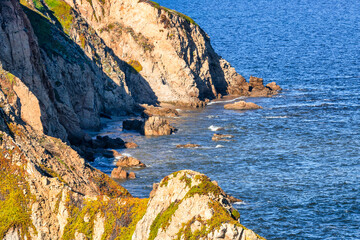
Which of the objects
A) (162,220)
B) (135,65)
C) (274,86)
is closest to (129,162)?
(162,220)

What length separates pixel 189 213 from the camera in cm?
2003

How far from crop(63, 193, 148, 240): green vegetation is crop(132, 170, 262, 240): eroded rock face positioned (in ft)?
4.12

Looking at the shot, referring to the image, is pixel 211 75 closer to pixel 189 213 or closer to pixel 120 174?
pixel 120 174

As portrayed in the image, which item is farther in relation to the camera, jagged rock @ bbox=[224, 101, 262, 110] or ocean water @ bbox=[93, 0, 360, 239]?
jagged rock @ bbox=[224, 101, 262, 110]

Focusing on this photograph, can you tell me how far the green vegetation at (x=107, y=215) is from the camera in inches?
899

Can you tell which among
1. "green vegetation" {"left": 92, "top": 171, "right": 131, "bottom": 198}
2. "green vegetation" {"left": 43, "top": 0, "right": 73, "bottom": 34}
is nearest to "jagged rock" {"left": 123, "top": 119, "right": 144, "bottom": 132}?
"green vegetation" {"left": 43, "top": 0, "right": 73, "bottom": 34}

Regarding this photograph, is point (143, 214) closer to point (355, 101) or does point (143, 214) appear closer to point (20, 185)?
point (20, 185)

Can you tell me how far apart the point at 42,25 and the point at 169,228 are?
205 feet

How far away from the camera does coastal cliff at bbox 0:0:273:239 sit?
21031mm

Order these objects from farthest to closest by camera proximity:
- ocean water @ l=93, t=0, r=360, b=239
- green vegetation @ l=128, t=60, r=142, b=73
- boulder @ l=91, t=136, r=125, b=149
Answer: green vegetation @ l=128, t=60, r=142, b=73, boulder @ l=91, t=136, r=125, b=149, ocean water @ l=93, t=0, r=360, b=239

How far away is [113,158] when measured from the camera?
60219 millimetres

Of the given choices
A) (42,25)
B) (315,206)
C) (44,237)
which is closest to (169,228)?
(44,237)

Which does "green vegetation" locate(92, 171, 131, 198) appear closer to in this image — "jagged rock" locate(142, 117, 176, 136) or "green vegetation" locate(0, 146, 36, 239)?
"green vegetation" locate(0, 146, 36, 239)

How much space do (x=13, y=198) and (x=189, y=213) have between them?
9.15 meters
